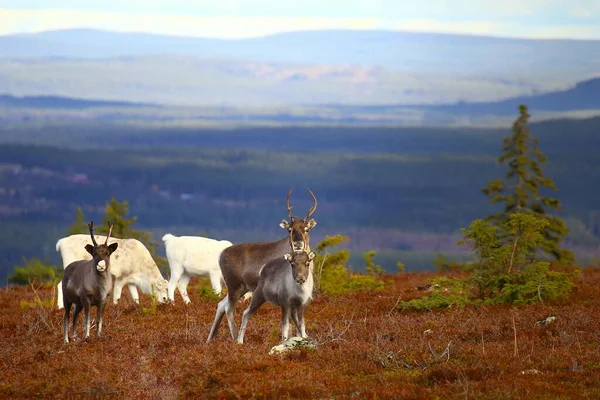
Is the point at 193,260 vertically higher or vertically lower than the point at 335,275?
higher

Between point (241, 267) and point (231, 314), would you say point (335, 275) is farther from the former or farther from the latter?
point (231, 314)

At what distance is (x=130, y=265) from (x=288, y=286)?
955 cm

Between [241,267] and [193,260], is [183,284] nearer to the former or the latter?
[193,260]

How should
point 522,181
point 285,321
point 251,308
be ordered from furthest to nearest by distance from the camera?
point 522,181, point 251,308, point 285,321

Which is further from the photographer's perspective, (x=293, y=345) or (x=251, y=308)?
(x=251, y=308)

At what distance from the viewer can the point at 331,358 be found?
16891 mm

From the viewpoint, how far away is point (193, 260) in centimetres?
2767

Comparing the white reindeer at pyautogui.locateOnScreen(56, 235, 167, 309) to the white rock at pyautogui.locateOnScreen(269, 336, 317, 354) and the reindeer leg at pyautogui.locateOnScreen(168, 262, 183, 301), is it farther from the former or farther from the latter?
the white rock at pyautogui.locateOnScreen(269, 336, 317, 354)

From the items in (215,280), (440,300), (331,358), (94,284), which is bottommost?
(215,280)

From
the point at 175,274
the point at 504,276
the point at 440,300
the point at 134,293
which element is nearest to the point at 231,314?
the point at 440,300

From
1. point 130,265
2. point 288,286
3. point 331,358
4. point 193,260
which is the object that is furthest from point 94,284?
point 193,260

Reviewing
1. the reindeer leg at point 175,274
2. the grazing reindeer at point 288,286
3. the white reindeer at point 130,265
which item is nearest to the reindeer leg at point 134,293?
the white reindeer at point 130,265

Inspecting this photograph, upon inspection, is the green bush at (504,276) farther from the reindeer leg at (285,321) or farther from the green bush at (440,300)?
the reindeer leg at (285,321)

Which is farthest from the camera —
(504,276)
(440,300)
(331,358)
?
(504,276)
